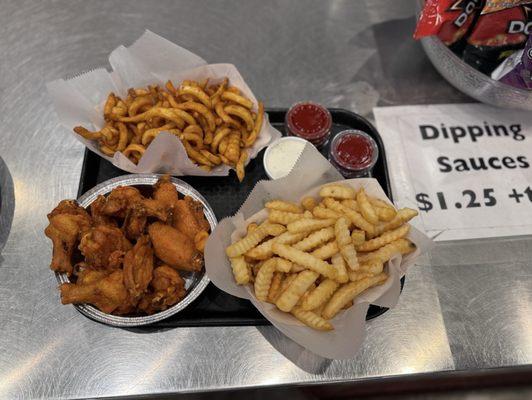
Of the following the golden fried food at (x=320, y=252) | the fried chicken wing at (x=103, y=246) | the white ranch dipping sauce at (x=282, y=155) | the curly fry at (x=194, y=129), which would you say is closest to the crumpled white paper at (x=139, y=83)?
the white ranch dipping sauce at (x=282, y=155)

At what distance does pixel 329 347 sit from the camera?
1754 mm

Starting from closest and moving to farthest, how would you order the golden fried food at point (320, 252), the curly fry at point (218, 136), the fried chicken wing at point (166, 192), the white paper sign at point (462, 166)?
the golden fried food at point (320, 252) → the fried chicken wing at point (166, 192) → the curly fry at point (218, 136) → the white paper sign at point (462, 166)

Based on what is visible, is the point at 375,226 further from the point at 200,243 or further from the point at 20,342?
the point at 20,342

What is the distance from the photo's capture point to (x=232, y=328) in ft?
6.66

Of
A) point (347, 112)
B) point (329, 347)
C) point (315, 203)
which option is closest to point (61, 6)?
point (347, 112)

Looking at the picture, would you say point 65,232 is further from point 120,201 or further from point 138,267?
point 138,267

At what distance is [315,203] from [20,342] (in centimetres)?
151

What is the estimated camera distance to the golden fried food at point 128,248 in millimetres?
1754

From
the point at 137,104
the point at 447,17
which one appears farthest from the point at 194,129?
the point at 447,17

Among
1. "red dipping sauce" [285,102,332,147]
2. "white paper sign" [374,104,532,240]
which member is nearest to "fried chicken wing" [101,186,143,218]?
"red dipping sauce" [285,102,332,147]

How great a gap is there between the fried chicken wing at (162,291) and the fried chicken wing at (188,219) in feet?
0.62

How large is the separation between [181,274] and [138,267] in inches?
10.7

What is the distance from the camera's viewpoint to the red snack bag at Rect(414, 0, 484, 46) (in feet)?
7.03

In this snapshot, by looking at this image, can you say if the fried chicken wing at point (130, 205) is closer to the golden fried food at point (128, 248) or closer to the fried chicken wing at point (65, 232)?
the golden fried food at point (128, 248)
